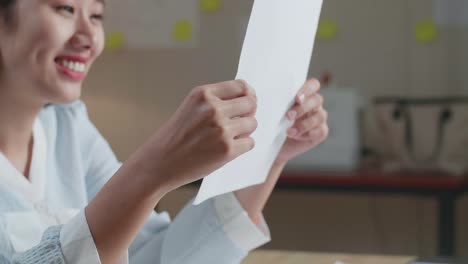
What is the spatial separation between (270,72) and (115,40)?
335 cm

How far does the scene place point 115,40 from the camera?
14.8ft

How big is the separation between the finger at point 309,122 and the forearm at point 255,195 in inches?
3.7

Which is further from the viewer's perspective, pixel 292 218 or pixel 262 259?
pixel 292 218

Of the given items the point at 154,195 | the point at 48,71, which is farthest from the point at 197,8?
the point at 154,195

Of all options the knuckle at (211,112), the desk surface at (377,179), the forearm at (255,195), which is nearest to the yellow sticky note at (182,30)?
the desk surface at (377,179)

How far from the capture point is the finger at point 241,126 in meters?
1.07

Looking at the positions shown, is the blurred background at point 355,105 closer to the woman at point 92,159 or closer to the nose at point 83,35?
the woman at point 92,159

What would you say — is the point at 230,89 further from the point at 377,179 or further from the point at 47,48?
Answer: the point at 377,179

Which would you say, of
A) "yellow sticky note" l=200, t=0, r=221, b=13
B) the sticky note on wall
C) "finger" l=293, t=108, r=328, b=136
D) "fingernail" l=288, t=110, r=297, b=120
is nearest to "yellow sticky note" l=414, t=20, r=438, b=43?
the sticky note on wall

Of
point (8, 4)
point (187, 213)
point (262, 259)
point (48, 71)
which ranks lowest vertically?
point (262, 259)

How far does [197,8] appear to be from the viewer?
4375 millimetres

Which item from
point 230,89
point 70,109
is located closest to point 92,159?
point 70,109

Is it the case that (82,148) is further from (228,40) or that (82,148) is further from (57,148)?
(228,40)

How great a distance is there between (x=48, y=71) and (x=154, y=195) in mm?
409
